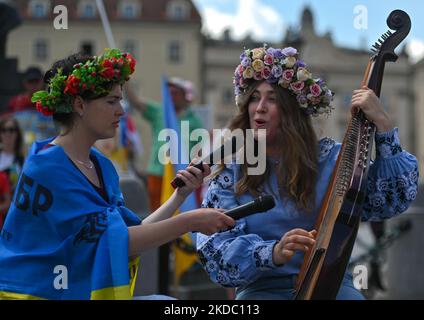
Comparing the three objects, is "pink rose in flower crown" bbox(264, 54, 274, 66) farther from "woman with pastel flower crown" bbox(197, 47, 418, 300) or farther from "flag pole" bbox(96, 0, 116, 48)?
"flag pole" bbox(96, 0, 116, 48)

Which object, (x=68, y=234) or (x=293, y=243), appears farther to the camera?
(x=293, y=243)

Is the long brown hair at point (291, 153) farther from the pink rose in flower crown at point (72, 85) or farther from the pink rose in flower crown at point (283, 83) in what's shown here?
the pink rose in flower crown at point (72, 85)

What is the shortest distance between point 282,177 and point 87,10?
56671mm

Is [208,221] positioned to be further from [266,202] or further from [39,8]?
[39,8]

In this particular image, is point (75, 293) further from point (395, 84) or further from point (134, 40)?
point (395, 84)

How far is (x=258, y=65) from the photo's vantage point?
10.4 ft

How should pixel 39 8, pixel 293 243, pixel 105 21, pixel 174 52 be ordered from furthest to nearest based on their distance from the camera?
pixel 174 52, pixel 39 8, pixel 105 21, pixel 293 243

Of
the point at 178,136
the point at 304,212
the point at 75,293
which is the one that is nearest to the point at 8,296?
the point at 75,293

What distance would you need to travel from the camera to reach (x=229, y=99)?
62.8 metres

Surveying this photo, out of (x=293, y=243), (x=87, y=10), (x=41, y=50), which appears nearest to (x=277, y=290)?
(x=293, y=243)

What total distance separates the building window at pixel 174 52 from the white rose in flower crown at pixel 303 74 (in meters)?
55.7

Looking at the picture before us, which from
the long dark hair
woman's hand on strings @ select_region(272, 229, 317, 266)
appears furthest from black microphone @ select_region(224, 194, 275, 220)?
the long dark hair

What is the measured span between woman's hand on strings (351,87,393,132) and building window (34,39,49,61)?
56.8 m
